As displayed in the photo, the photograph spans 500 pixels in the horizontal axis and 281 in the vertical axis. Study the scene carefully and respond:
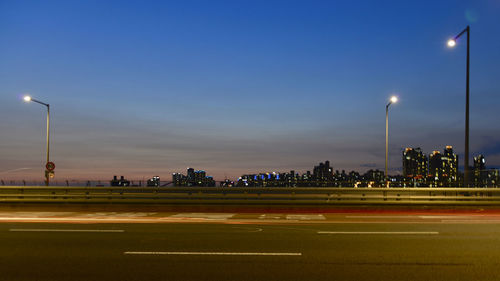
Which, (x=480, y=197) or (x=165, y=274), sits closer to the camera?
(x=165, y=274)

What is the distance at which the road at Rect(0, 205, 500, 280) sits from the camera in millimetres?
7230

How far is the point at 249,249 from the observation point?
933 cm

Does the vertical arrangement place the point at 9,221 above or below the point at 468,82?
below

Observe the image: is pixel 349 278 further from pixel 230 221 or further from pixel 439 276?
pixel 230 221

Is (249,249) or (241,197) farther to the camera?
(241,197)

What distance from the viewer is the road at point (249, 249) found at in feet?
23.7

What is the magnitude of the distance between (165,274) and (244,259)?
1802mm

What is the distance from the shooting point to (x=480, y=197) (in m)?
19.4

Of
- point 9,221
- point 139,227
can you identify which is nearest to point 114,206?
point 9,221

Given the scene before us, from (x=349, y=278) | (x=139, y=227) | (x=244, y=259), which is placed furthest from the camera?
(x=139, y=227)

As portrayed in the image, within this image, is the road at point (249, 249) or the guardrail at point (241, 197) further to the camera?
the guardrail at point (241, 197)

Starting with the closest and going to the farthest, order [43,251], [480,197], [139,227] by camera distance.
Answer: [43,251] → [139,227] → [480,197]

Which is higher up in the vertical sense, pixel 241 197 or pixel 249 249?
pixel 241 197

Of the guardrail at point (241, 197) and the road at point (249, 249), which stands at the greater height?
the guardrail at point (241, 197)
